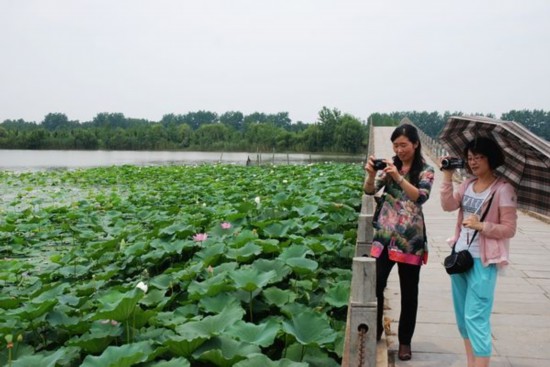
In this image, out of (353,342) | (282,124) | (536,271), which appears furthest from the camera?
(282,124)

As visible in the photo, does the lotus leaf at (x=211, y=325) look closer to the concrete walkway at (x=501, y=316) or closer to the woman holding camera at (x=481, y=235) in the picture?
the concrete walkway at (x=501, y=316)

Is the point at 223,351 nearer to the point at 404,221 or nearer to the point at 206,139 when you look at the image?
the point at 404,221

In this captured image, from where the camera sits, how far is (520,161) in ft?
7.70

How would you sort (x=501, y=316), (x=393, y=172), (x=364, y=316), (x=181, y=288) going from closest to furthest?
1. (x=364, y=316)
2. (x=393, y=172)
3. (x=501, y=316)
4. (x=181, y=288)

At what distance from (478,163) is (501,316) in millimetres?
1530

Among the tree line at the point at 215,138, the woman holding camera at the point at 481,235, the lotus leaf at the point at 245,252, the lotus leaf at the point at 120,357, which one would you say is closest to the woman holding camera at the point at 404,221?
the woman holding camera at the point at 481,235

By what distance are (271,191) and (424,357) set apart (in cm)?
657

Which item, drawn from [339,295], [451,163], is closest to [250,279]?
[339,295]

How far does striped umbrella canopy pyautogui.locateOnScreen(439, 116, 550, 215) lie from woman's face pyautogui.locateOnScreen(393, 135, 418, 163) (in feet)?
0.85

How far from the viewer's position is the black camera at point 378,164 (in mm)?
2602

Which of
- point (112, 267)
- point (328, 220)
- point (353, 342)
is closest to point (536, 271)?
point (328, 220)

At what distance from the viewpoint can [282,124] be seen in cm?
10844

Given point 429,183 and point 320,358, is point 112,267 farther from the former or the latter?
point 429,183

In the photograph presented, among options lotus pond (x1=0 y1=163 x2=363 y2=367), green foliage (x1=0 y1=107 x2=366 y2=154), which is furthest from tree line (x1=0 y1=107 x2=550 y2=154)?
lotus pond (x1=0 y1=163 x2=363 y2=367)
